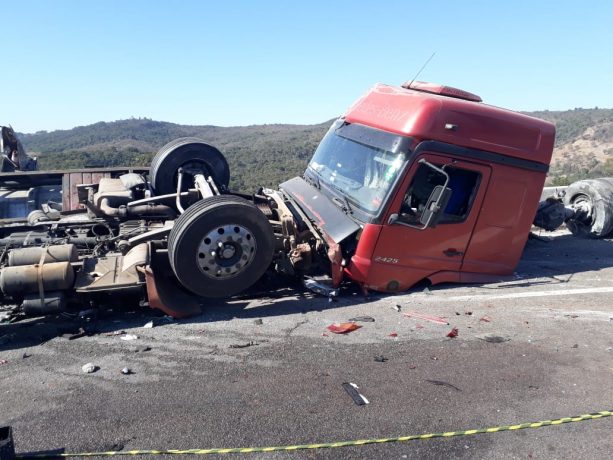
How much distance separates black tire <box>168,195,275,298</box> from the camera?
470 centimetres

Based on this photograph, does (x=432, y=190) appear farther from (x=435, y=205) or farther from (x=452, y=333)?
(x=452, y=333)

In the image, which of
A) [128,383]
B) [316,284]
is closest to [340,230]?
[316,284]

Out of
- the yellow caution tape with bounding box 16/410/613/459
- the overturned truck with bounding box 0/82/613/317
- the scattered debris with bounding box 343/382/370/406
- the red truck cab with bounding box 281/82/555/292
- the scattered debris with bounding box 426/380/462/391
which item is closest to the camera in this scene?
the yellow caution tape with bounding box 16/410/613/459

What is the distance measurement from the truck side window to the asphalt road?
825mm

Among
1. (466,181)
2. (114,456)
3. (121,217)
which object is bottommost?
(114,456)

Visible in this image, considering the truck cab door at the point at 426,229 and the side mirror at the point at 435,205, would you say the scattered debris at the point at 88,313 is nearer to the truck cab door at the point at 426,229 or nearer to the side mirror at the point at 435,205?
the truck cab door at the point at 426,229

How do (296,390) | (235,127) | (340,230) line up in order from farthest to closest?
(235,127)
(340,230)
(296,390)

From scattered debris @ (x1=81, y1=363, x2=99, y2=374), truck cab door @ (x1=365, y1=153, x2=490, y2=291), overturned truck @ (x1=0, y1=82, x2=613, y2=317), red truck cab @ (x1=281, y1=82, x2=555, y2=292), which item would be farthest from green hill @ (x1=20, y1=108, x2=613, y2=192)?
scattered debris @ (x1=81, y1=363, x2=99, y2=374)

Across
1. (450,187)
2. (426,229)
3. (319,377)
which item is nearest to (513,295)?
(426,229)

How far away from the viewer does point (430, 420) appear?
3238 millimetres

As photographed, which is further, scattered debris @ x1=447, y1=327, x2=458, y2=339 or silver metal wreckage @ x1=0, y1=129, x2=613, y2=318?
silver metal wreckage @ x1=0, y1=129, x2=613, y2=318

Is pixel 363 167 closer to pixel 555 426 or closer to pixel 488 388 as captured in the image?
pixel 488 388

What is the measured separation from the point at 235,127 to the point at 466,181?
84.3 metres

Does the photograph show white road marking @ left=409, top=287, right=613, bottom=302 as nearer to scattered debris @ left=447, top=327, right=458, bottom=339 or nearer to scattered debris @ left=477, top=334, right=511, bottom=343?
scattered debris @ left=447, top=327, right=458, bottom=339
